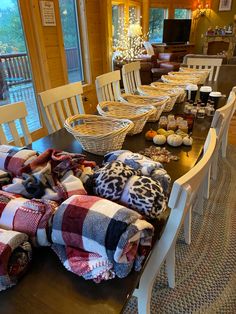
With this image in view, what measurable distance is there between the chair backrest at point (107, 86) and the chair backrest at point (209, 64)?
128 cm

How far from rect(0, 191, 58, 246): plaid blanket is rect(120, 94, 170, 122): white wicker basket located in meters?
1.05

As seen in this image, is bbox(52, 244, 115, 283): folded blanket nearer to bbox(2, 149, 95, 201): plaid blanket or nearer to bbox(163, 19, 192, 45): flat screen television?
bbox(2, 149, 95, 201): plaid blanket

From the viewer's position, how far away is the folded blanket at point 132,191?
72cm

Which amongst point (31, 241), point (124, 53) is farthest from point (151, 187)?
point (124, 53)

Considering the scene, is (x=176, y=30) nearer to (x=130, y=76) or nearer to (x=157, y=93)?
(x=130, y=76)

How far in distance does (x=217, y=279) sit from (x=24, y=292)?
123cm

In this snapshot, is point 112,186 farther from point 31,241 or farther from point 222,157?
point 222,157

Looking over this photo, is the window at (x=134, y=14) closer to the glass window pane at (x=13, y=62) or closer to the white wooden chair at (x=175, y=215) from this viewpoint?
the glass window pane at (x=13, y=62)

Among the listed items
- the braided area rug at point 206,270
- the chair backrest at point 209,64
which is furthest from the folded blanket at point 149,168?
the chair backrest at point 209,64

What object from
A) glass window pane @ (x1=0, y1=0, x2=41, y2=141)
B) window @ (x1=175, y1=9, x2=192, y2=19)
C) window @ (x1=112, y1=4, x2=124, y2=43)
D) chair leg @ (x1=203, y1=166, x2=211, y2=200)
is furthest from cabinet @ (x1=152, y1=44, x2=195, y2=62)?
chair leg @ (x1=203, y1=166, x2=211, y2=200)

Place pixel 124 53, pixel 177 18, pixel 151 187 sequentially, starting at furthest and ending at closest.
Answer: pixel 177 18, pixel 124 53, pixel 151 187

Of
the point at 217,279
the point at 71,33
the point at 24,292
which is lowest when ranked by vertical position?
the point at 217,279

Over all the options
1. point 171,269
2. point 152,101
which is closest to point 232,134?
point 152,101

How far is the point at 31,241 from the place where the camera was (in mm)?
650
